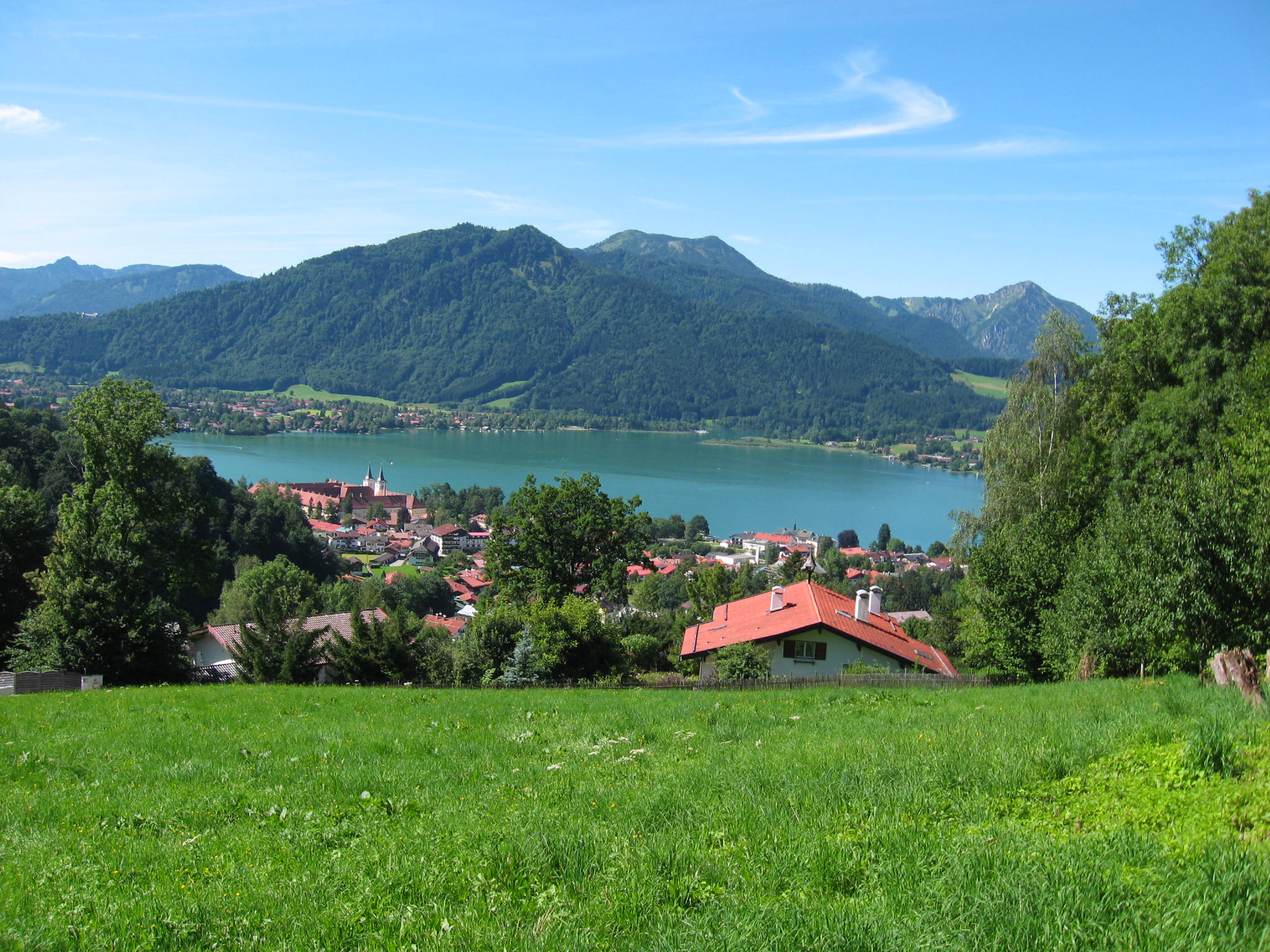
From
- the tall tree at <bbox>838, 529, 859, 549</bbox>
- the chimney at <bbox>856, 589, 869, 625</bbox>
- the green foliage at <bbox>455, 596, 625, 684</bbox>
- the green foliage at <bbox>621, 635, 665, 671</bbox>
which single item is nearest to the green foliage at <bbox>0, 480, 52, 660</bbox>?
the green foliage at <bbox>455, 596, 625, 684</bbox>

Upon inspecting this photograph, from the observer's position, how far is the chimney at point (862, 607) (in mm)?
24516

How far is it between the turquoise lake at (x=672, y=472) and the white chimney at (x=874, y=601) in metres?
59.3

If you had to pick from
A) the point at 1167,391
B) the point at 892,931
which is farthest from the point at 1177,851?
the point at 1167,391

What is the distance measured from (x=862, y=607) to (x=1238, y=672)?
18.0m

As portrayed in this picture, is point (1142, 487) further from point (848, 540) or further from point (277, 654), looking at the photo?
point (848, 540)

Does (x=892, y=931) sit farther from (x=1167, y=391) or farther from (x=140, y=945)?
(x=1167, y=391)

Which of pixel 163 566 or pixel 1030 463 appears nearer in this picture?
pixel 163 566

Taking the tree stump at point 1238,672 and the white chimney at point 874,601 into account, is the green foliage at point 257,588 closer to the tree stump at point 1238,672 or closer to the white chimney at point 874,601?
the white chimney at point 874,601

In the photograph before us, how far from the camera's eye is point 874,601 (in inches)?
1080

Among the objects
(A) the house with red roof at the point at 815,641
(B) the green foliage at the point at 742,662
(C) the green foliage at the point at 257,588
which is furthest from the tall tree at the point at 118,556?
(C) the green foliage at the point at 257,588

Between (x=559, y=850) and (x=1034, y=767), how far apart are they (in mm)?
3057

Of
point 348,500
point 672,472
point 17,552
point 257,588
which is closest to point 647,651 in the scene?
point 17,552

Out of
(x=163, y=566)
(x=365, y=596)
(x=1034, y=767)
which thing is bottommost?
(x=365, y=596)

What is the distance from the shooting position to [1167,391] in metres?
18.8
